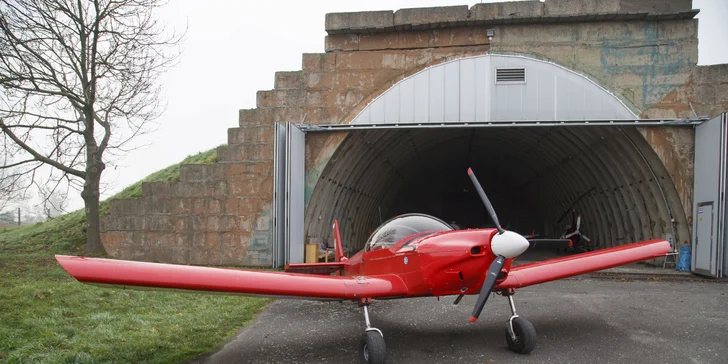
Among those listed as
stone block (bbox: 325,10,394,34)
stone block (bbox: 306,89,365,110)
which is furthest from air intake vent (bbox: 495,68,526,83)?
stone block (bbox: 306,89,365,110)

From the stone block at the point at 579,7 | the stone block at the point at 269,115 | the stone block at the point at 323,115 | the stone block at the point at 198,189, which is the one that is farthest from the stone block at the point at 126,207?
the stone block at the point at 579,7

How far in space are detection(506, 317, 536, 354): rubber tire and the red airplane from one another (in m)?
0.01

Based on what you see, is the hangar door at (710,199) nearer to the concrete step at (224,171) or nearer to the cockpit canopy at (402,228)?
the cockpit canopy at (402,228)

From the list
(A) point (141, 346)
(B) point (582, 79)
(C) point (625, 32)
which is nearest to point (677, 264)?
(B) point (582, 79)

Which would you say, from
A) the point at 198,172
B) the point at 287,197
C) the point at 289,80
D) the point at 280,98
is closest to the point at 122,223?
the point at 198,172

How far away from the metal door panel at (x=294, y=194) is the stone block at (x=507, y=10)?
17.8 feet

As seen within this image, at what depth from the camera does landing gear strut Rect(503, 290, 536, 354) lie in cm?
551

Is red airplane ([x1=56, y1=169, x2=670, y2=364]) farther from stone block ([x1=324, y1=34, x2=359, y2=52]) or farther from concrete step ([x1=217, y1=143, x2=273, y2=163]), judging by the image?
stone block ([x1=324, y1=34, x2=359, y2=52])

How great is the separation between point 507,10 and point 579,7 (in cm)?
170

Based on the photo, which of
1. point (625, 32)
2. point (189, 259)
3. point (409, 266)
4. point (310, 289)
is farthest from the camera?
point (189, 259)

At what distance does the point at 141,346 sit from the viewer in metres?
5.71

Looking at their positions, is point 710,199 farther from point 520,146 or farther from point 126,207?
point 126,207

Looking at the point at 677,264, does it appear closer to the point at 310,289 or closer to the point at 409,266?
the point at 409,266

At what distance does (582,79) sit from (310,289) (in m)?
9.57
